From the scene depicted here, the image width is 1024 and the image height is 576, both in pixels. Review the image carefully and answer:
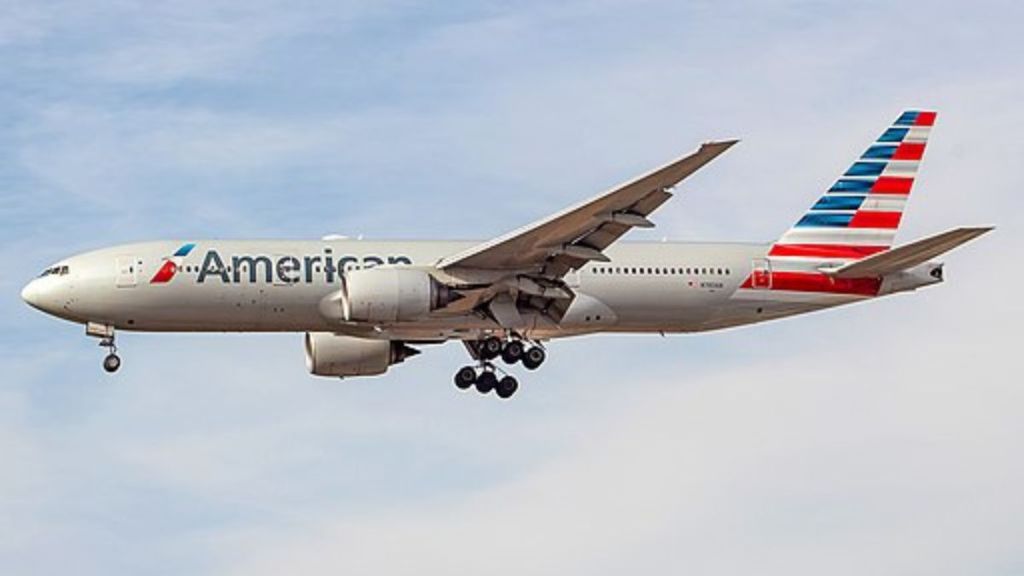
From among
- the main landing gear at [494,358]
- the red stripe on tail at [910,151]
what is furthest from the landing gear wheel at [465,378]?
the red stripe on tail at [910,151]

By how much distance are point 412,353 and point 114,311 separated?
8.50 m

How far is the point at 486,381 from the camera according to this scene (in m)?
58.2

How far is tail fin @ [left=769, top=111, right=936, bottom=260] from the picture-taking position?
59.9 metres

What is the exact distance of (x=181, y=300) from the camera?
55.0m

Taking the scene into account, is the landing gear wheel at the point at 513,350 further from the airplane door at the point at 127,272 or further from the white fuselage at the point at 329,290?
the airplane door at the point at 127,272

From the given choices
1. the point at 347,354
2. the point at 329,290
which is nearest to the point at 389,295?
the point at 329,290

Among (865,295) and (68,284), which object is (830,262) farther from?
(68,284)

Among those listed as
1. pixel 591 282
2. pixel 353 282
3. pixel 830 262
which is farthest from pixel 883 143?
pixel 353 282

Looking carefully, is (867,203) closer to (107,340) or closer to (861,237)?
(861,237)

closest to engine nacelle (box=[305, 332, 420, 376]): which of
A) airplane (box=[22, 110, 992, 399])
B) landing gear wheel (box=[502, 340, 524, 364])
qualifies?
airplane (box=[22, 110, 992, 399])

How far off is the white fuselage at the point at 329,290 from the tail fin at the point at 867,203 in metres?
1.59

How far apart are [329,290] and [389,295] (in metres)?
1.64

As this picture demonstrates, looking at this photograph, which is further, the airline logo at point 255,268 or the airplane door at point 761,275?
the airplane door at point 761,275

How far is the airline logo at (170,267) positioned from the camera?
55.1 m
